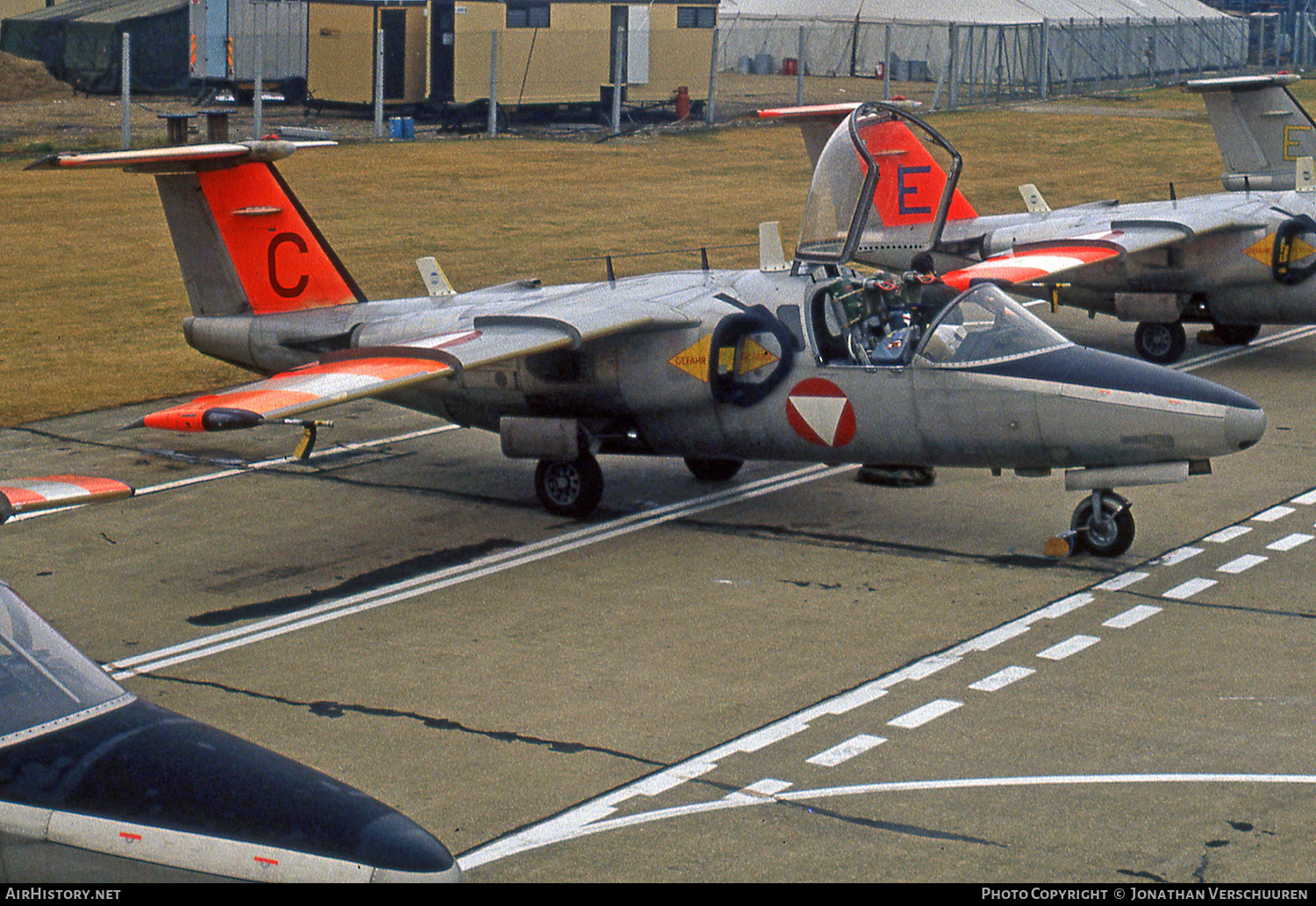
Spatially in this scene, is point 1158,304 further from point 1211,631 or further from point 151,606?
point 151,606

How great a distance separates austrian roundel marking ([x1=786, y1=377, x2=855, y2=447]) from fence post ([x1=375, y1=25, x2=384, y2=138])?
97.0 feet

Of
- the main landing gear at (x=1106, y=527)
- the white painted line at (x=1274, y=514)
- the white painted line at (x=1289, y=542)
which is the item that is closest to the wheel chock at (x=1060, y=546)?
the main landing gear at (x=1106, y=527)

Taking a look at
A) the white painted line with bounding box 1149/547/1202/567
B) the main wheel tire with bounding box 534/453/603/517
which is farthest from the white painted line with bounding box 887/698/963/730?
the main wheel tire with bounding box 534/453/603/517

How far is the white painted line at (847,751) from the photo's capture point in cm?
991

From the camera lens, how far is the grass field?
944 inches

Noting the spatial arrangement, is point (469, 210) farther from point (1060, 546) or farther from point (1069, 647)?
point (1069, 647)

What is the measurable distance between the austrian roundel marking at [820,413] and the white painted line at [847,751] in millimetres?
4767

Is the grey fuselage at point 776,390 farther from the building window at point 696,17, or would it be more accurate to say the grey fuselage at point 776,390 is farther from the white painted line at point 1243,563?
the building window at point 696,17

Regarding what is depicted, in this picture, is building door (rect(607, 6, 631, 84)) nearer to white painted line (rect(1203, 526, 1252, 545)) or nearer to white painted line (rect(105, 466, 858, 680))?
white painted line (rect(105, 466, 858, 680))

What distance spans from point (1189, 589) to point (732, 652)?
13.5 ft

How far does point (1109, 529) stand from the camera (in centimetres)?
1402

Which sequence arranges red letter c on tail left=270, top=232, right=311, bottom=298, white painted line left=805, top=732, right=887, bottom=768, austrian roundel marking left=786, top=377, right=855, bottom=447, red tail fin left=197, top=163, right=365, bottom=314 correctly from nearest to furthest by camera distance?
white painted line left=805, top=732, right=887, bottom=768 < austrian roundel marking left=786, top=377, right=855, bottom=447 < red tail fin left=197, top=163, right=365, bottom=314 < red letter c on tail left=270, top=232, right=311, bottom=298

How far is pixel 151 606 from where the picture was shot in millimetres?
13117
